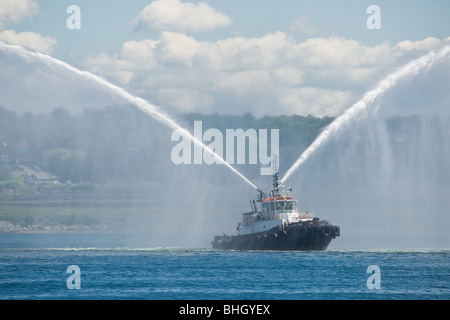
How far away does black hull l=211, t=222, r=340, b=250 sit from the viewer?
77.6 m

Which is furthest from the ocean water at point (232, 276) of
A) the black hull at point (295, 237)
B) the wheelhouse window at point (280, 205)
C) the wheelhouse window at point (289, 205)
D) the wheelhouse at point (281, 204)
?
the wheelhouse window at point (289, 205)

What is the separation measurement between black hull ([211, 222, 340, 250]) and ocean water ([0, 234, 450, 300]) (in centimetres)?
111

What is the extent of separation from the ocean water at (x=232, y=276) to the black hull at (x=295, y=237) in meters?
1.11

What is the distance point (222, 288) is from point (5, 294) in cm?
1615

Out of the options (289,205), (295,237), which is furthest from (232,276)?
(289,205)

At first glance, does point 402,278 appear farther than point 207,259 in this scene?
No

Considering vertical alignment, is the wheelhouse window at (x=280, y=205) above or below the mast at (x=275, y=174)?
below

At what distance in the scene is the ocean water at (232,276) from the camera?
51.1 m

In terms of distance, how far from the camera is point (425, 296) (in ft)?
162

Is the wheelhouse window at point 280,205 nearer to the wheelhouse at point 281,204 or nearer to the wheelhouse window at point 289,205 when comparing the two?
the wheelhouse at point 281,204

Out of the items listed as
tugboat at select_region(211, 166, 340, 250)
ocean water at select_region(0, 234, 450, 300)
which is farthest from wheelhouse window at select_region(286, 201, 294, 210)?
ocean water at select_region(0, 234, 450, 300)

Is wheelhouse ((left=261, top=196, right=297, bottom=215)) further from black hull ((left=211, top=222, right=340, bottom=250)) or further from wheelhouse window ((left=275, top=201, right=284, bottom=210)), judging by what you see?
black hull ((left=211, top=222, right=340, bottom=250))
